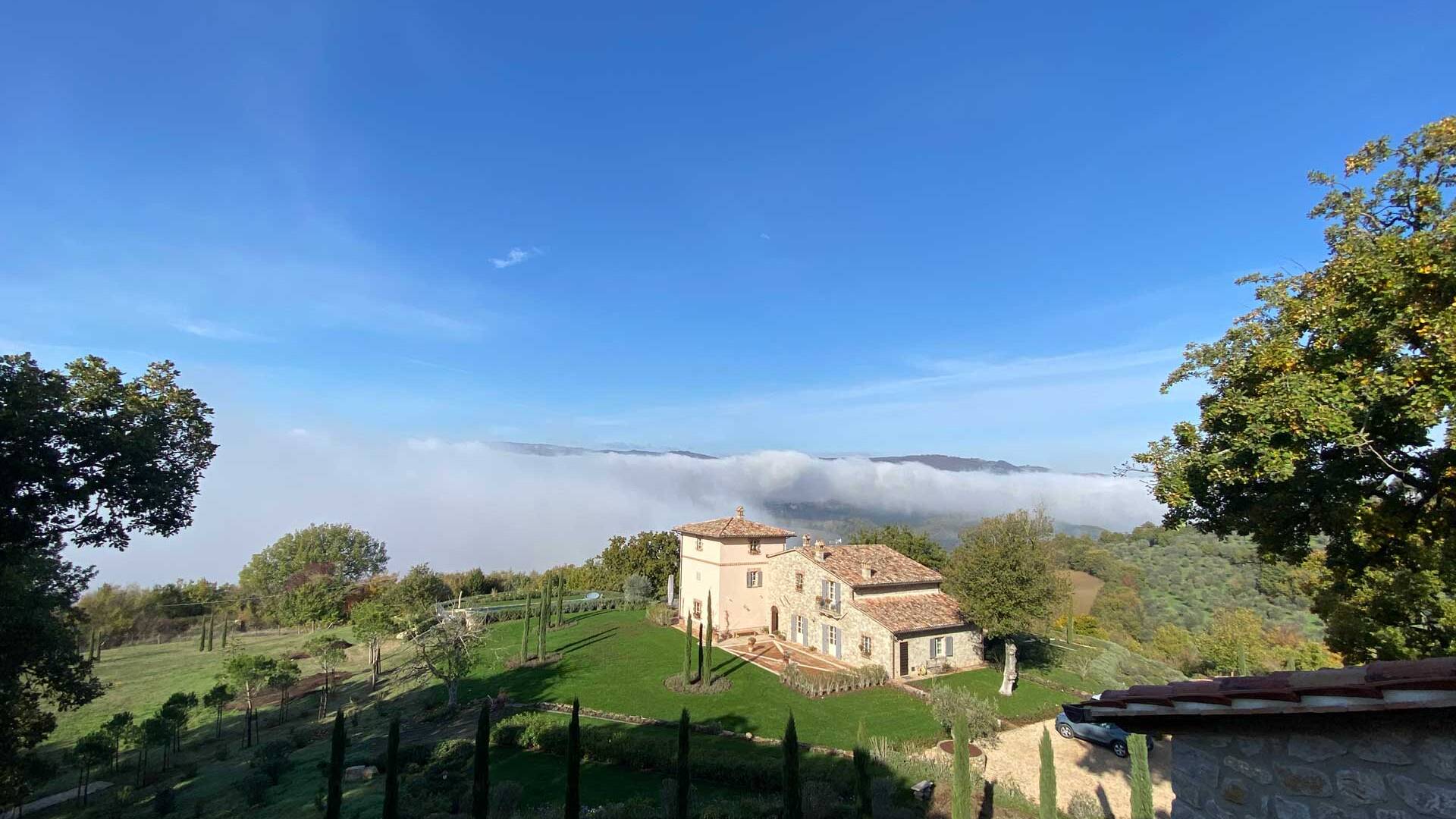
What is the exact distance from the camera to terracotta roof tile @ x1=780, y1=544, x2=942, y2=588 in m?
29.2

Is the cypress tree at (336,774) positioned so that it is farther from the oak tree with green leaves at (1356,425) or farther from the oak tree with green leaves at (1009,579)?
the oak tree with green leaves at (1009,579)

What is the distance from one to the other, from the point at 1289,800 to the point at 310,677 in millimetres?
41621

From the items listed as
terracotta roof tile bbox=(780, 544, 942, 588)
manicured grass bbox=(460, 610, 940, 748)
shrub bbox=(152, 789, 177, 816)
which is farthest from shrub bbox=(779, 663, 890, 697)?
shrub bbox=(152, 789, 177, 816)

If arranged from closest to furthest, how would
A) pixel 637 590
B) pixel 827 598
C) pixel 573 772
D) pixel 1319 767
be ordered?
pixel 1319 767 < pixel 573 772 < pixel 827 598 < pixel 637 590

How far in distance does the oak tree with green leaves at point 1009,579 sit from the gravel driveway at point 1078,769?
4597 millimetres

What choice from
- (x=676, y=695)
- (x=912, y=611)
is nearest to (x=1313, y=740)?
(x=676, y=695)

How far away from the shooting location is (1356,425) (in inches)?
344

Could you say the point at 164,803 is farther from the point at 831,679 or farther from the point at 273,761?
the point at 831,679

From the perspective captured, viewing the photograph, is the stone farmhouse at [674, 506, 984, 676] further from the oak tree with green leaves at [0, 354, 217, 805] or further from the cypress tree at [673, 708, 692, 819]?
the oak tree with green leaves at [0, 354, 217, 805]

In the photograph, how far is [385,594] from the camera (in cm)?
3875

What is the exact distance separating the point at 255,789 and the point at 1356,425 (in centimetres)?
2636

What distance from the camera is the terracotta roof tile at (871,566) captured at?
29.2 meters

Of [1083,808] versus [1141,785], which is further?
[1083,808]

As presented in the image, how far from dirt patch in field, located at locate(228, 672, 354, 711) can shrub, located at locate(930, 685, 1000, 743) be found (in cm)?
3050
